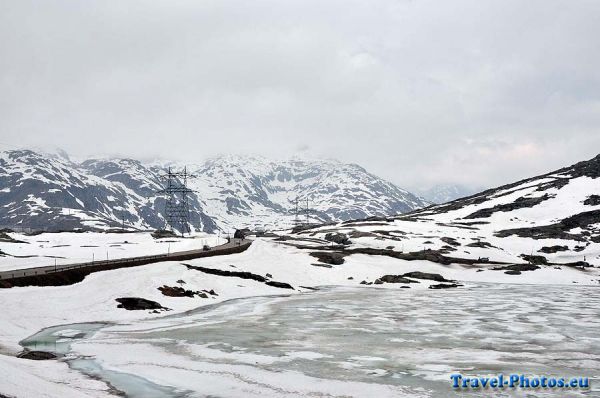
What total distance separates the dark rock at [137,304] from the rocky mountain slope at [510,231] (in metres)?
63.9

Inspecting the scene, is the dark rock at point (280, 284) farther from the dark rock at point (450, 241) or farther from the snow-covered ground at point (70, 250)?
the dark rock at point (450, 241)

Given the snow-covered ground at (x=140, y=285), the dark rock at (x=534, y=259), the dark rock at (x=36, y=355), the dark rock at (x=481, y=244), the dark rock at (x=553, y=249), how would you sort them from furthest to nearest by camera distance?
1. the dark rock at (x=553, y=249)
2. the dark rock at (x=481, y=244)
3. the dark rock at (x=534, y=259)
4. the dark rock at (x=36, y=355)
5. the snow-covered ground at (x=140, y=285)

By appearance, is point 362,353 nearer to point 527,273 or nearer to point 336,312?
point 336,312

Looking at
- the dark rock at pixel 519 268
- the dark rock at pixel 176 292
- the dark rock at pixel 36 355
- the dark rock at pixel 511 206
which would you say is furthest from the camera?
the dark rock at pixel 511 206

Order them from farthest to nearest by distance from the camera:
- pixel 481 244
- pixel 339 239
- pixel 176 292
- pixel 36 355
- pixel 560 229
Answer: pixel 560 229
pixel 339 239
pixel 481 244
pixel 176 292
pixel 36 355

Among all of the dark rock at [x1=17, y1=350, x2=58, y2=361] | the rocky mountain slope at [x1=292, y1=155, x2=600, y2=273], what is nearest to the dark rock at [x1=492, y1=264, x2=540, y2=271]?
the rocky mountain slope at [x1=292, y1=155, x2=600, y2=273]

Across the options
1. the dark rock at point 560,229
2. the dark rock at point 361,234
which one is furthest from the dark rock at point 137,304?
the dark rock at point 560,229

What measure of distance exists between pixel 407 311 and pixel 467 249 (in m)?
77.3

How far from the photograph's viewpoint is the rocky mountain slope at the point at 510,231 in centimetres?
11056

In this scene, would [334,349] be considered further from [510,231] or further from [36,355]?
[510,231]

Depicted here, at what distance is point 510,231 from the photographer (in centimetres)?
14162

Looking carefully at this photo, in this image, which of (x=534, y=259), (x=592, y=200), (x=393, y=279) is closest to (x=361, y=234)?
(x=534, y=259)

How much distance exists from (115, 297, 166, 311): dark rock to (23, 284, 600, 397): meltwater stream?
348cm

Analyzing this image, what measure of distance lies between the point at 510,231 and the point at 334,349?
13047 centimetres
